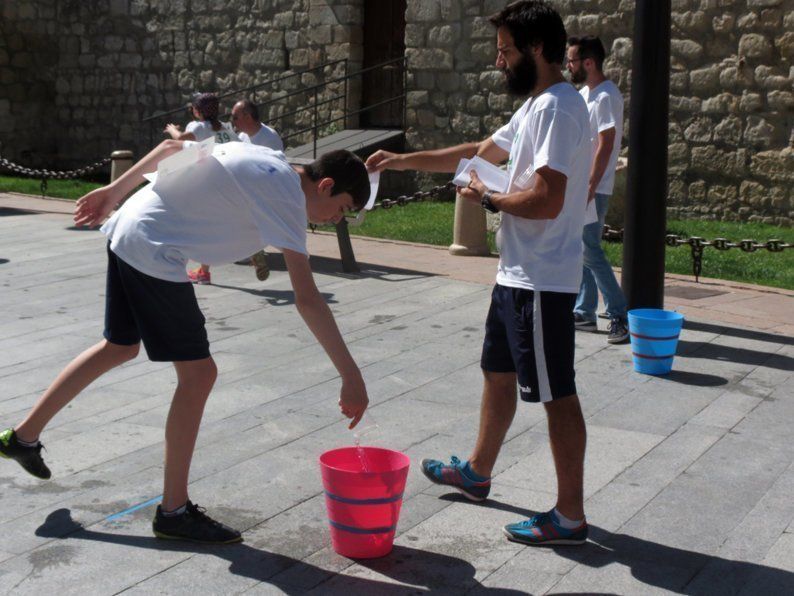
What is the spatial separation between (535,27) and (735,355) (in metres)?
3.48

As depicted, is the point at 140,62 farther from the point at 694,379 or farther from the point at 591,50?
the point at 694,379

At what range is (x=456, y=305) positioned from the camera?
8266 millimetres

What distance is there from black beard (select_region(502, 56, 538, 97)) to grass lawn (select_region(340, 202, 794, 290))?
517 centimetres

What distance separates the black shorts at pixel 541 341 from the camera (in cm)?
403

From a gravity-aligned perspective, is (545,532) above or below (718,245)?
below

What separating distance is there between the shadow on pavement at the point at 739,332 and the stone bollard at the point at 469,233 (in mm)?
2986

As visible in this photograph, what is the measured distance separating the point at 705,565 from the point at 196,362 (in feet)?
6.12

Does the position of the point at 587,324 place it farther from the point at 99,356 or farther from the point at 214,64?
the point at 214,64

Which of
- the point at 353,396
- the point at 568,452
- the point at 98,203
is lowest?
the point at 568,452

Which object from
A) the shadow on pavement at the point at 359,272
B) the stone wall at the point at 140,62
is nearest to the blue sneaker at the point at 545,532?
the shadow on pavement at the point at 359,272

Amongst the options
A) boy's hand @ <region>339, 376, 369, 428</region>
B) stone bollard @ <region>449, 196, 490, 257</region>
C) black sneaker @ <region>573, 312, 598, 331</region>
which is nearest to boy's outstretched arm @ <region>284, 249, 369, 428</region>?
boy's hand @ <region>339, 376, 369, 428</region>

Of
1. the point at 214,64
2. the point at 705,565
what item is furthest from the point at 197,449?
the point at 214,64

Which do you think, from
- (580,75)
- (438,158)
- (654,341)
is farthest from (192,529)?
(580,75)

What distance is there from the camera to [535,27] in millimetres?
4055
